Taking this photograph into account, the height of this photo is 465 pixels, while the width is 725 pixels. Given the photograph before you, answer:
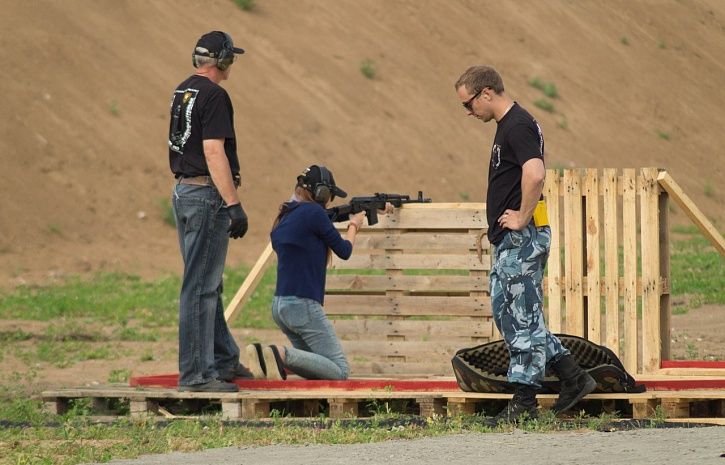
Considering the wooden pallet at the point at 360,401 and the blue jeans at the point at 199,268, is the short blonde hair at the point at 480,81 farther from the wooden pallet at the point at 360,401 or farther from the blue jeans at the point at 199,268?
the blue jeans at the point at 199,268

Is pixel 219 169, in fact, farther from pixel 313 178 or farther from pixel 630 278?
pixel 630 278

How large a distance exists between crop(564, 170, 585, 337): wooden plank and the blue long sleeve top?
191 centimetres

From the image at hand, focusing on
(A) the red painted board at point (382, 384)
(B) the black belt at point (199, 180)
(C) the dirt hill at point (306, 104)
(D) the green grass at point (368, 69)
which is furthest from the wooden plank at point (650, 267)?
(D) the green grass at point (368, 69)

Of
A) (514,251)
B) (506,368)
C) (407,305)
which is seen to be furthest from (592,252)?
(514,251)

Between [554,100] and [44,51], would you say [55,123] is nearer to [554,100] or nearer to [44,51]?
[44,51]

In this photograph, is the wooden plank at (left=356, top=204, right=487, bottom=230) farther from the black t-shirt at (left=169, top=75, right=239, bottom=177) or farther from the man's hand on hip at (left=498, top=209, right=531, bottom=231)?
the man's hand on hip at (left=498, top=209, right=531, bottom=231)

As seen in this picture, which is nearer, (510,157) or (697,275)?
(510,157)

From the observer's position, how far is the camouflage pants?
27.3 feet

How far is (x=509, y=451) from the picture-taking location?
23.9ft

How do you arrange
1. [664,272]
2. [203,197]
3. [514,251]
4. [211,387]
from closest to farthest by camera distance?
[514,251], [203,197], [211,387], [664,272]

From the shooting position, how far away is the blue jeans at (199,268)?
9.43m

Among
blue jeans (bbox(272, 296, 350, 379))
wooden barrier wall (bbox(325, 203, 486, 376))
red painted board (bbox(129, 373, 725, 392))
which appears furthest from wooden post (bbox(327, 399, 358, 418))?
wooden barrier wall (bbox(325, 203, 486, 376))

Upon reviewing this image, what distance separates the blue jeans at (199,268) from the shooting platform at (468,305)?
0.88ft

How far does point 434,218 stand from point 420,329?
90 centimetres
